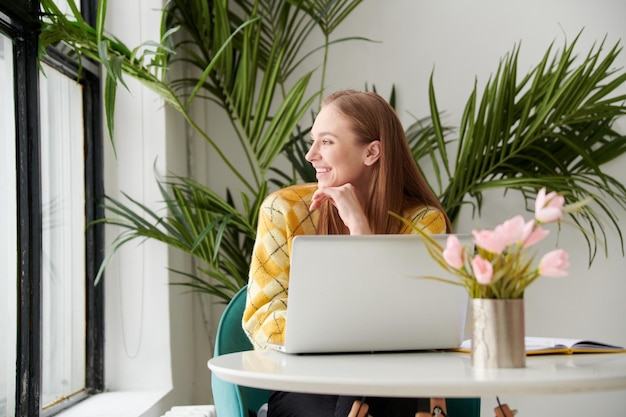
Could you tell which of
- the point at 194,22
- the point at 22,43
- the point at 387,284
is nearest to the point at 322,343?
the point at 387,284

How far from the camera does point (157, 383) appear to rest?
3.13 m

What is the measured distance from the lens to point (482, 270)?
4.13ft

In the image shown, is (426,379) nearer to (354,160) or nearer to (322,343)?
(322,343)

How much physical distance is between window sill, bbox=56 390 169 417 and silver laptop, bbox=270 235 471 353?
1374 millimetres

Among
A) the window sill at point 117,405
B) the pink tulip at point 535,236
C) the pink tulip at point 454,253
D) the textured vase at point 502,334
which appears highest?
the pink tulip at point 535,236

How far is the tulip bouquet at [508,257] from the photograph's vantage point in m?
1.24

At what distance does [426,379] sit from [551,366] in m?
0.29

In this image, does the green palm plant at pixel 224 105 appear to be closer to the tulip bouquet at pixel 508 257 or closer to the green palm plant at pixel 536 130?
the green palm plant at pixel 536 130

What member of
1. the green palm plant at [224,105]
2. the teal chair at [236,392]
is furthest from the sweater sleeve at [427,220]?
the green palm plant at [224,105]

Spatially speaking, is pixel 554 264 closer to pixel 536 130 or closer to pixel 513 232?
pixel 513 232

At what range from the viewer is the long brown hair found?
205 cm

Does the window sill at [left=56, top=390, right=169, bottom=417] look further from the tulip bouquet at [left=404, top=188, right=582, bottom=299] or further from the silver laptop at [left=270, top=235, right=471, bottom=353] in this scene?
the tulip bouquet at [left=404, top=188, right=582, bottom=299]

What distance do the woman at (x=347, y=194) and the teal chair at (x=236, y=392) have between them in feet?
0.54

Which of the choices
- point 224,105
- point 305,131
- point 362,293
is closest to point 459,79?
point 305,131
